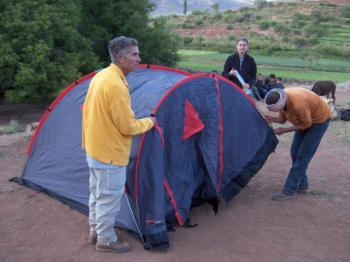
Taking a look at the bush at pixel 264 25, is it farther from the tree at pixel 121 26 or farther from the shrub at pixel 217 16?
the tree at pixel 121 26

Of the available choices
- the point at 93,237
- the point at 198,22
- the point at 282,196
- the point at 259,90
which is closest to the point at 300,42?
the point at 198,22

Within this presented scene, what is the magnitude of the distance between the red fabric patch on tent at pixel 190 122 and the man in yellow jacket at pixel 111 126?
2.67ft

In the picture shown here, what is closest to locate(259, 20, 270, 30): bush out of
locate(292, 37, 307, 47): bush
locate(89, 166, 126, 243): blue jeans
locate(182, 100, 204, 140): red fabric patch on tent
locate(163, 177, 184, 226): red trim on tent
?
locate(292, 37, 307, 47): bush

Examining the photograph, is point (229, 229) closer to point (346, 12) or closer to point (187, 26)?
point (187, 26)

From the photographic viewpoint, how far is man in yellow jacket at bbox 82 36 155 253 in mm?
3658

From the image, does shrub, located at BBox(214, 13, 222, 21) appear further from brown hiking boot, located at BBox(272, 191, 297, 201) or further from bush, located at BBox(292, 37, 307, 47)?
brown hiking boot, located at BBox(272, 191, 297, 201)

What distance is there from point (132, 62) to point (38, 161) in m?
2.55

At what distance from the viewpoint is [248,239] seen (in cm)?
455

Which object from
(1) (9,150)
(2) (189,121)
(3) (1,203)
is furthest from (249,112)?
(1) (9,150)

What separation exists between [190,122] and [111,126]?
127cm

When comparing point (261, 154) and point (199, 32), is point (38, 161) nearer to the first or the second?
point (261, 154)

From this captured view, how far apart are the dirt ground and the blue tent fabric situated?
0.18m

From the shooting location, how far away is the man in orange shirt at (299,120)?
500 cm

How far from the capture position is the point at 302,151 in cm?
541
